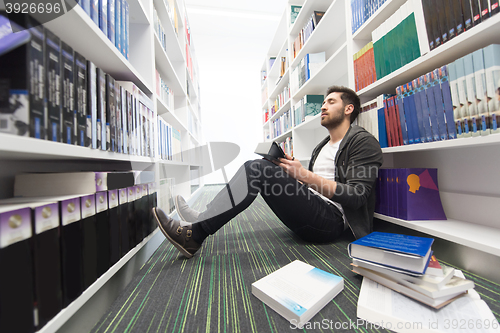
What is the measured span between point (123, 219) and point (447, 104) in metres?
1.31

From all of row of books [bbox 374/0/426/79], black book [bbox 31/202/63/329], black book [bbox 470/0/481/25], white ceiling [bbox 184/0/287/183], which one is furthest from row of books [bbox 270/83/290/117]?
black book [bbox 31/202/63/329]

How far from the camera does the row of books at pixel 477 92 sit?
64 centimetres

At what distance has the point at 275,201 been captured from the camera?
0.98m

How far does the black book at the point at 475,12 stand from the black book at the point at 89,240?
1.36m

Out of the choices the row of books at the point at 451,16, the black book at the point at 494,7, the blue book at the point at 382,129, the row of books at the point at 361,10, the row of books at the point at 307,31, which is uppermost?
the row of books at the point at 307,31

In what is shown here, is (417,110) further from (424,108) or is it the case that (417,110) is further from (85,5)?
(85,5)

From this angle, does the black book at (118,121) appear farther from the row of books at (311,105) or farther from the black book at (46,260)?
the row of books at (311,105)

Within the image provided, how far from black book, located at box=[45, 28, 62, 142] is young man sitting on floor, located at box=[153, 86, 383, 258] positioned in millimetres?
529

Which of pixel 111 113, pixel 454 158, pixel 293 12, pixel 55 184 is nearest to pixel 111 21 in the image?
pixel 111 113

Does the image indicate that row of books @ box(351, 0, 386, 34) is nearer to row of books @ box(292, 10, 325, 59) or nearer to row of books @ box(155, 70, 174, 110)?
row of books @ box(292, 10, 325, 59)

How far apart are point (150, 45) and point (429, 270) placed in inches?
61.7

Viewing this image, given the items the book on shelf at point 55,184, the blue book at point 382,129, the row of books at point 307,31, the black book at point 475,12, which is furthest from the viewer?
the row of books at point 307,31

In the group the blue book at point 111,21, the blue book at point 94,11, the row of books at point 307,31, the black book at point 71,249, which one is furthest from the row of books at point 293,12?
the black book at point 71,249

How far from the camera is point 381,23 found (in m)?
1.15
